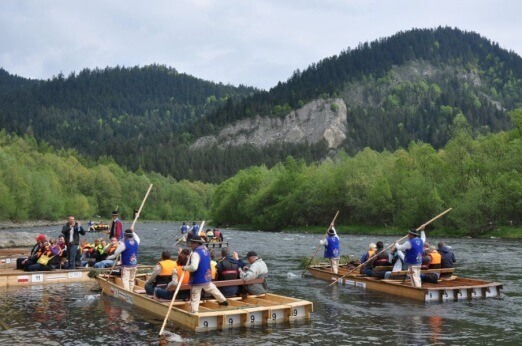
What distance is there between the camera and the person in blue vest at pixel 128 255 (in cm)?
2227

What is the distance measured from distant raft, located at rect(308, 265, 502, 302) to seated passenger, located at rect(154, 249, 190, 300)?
32.7 feet

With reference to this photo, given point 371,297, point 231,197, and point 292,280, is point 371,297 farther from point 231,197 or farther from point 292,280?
point 231,197

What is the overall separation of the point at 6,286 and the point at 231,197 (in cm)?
10056

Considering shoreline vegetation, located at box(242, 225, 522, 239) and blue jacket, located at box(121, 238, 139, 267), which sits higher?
blue jacket, located at box(121, 238, 139, 267)

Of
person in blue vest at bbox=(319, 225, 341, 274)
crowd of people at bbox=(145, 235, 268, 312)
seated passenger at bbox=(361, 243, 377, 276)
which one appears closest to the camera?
crowd of people at bbox=(145, 235, 268, 312)

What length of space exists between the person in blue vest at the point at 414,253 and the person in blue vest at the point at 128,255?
11286 millimetres

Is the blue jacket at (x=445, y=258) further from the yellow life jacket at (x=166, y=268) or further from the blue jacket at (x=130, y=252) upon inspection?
the blue jacket at (x=130, y=252)

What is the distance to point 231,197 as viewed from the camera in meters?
127

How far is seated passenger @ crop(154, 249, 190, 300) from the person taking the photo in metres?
18.7

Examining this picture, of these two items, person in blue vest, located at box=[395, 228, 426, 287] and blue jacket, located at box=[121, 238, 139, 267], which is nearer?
blue jacket, located at box=[121, 238, 139, 267]

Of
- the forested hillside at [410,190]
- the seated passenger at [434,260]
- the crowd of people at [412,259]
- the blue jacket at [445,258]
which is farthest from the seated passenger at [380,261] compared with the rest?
the forested hillside at [410,190]

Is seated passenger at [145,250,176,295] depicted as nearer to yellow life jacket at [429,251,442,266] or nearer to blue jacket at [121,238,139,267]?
blue jacket at [121,238,139,267]

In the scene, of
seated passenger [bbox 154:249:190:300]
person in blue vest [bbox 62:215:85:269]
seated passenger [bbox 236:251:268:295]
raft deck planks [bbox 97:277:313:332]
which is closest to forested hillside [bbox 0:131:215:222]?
person in blue vest [bbox 62:215:85:269]

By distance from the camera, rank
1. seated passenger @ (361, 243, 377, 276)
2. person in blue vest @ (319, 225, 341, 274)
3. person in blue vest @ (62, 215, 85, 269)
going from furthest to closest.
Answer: person in blue vest @ (319, 225, 341, 274)
person in blue vest @ (62, 215, 85, 269)
seated passenger @ (361, 243, 377, 276)
